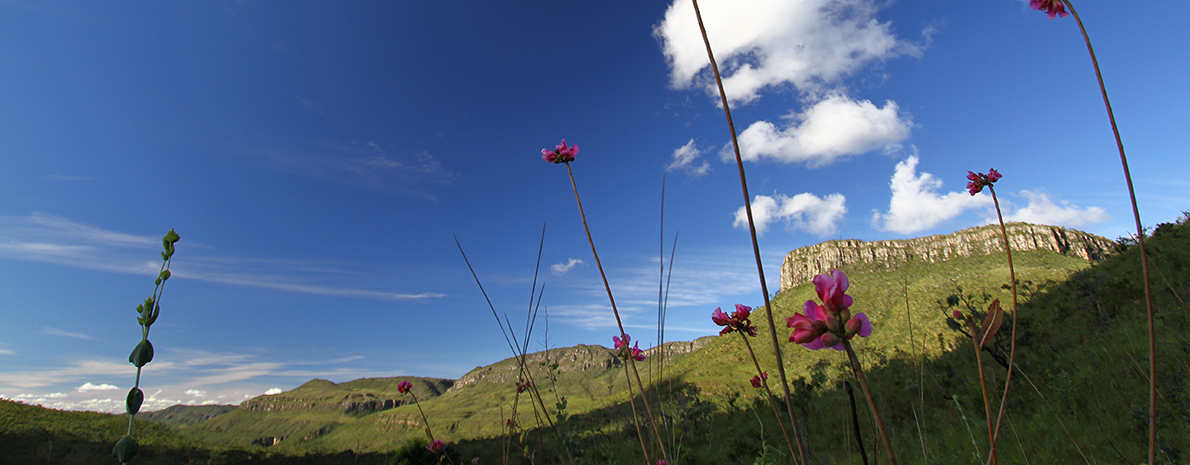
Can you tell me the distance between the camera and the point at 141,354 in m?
1.05

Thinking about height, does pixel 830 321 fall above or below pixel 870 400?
above

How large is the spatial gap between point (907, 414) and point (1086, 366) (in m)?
2.46

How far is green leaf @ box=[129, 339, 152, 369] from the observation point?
1.04 meters

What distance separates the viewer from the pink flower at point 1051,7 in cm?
197

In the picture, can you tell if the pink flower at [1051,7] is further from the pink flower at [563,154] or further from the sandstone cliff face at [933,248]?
the sandstone cliff face at [933,248]

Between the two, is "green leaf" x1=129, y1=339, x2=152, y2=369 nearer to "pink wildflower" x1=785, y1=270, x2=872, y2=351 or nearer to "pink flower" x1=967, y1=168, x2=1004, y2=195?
"pink wildflower" x1=785, y1=270, x2=872, y2=351

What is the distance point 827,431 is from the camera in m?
7.68

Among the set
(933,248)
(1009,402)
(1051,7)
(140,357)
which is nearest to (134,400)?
(140,357)

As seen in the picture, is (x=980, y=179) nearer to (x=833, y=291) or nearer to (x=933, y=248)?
(x=833, y=291)

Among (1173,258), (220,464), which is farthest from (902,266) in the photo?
(220,464)

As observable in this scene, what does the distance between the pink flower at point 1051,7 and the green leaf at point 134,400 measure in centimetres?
362

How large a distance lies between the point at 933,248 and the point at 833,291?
135207 mm

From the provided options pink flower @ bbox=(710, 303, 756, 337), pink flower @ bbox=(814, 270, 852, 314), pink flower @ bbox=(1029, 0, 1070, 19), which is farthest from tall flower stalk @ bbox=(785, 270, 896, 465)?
pink flower @ bbox=(1029, 0, 1070, 19)

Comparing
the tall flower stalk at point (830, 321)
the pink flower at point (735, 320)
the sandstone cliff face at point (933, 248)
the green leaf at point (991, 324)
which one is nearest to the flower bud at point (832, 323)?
the tall flower stalk at point (830, 321)
